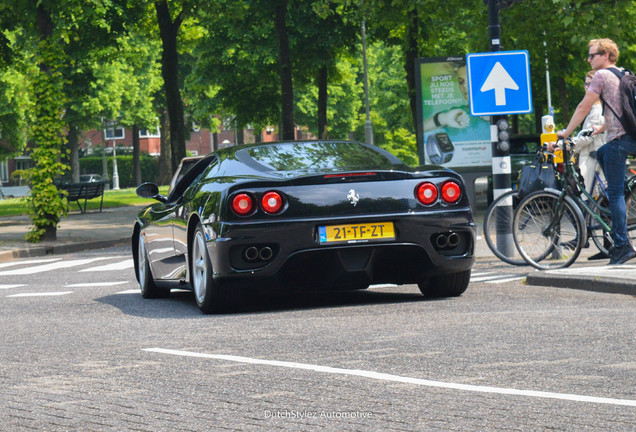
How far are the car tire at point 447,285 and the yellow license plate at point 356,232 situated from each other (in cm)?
93

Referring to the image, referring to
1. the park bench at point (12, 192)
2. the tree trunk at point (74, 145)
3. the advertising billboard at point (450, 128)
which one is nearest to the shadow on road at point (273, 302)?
the advertising billboard at point (450, 128)

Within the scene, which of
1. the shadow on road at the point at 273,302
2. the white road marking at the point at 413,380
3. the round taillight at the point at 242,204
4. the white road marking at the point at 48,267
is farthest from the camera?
the white road marking at the point at 48,267

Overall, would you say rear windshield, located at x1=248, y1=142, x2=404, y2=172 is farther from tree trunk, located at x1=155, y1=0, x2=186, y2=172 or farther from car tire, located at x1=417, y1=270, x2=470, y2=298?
tree trunk, located at x1=155, y1=0, x2=186, y2=172

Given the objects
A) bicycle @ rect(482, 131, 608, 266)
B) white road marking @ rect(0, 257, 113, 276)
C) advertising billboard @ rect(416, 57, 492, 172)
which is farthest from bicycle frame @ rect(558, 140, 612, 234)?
advertising billboard @ rect(416, 57, 492, 172)

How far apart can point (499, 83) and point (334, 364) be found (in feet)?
22.8

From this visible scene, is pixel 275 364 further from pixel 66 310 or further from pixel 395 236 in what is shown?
pixel 66 310

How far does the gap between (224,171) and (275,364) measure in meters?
3.15

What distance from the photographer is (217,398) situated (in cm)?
533

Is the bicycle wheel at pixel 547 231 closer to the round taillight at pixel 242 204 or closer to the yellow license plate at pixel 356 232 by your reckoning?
the yellow license plate at pixel 356 232

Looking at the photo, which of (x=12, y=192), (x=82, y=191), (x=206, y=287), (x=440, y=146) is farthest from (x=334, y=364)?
(x=12, y=192)

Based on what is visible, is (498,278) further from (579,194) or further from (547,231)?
(579,194)

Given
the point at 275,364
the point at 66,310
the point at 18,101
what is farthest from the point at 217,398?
the point at 18,101

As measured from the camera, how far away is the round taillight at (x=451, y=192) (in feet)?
28.7

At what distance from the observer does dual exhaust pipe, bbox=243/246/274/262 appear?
27.4 feet
